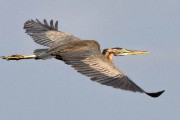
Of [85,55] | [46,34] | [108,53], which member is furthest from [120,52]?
[46,34]

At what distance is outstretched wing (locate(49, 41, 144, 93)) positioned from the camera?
86.3 ft

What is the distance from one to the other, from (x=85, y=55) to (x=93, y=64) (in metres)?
0.96

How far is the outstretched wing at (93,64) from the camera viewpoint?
86.3 ft

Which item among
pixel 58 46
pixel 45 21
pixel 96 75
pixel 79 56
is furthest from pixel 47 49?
pixel 45 21

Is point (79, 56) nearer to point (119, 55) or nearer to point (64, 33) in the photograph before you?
point (119, 55)

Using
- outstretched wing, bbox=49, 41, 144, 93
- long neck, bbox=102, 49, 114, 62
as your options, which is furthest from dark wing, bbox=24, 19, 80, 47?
outstretched wing, bbox=49, 41, 144, 93

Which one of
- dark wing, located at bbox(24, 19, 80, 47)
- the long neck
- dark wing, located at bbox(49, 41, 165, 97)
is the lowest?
dark wing, located at bbox(49, 41, 165, 97)

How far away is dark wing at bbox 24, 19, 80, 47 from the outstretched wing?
320 cm

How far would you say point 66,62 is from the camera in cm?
2809

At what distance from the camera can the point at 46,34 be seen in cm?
3512

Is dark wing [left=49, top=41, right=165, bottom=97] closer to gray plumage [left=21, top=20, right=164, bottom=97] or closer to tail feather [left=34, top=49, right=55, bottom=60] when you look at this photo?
gray plumage [left=21, top=20, right=164, bottom=97]

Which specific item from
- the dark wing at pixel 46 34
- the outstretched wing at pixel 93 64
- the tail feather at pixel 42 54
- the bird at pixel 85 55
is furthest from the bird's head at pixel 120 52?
the tail feather at pixel 42 54

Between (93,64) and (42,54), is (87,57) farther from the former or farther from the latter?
(42,54)

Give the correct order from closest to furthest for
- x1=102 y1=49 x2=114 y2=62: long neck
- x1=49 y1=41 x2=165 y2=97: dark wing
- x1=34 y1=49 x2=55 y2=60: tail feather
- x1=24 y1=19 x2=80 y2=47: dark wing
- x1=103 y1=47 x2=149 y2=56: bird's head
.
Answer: x1=49 y1=41 x2=165 y2=97: dark wing < x1=34 y1=49 x2=55 y2=60: tail feather < x1=102 y1=49 x2=114 y2=62: long neck < x1=103 y1=47 x2=149 y2=56: bird's head < x1=24 y1=19 x2=80 y2=47: dark wing
